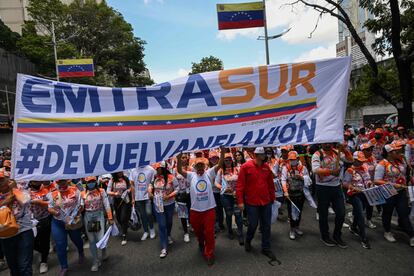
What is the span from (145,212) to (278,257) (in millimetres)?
2914

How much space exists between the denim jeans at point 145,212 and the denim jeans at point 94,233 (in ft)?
3.98

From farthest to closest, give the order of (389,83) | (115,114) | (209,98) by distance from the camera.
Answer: (389,83) < (209,98) < (115,114)

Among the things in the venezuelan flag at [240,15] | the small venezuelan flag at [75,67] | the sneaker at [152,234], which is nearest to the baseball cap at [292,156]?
the sneaker at [152,234]

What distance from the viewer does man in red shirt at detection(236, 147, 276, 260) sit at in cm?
488

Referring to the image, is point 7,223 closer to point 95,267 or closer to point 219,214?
point 95,267

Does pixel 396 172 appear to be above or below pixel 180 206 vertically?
above

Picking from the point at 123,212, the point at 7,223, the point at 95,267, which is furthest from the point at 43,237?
the point at 7,223

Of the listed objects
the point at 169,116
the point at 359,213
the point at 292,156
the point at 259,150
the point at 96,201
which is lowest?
the point at 359,213

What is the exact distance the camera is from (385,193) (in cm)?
496

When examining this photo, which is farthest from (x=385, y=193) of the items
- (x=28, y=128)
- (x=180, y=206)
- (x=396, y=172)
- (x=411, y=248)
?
(x=28, y=128)

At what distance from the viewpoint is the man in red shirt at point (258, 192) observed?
16.0 ft

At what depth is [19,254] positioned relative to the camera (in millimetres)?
4043

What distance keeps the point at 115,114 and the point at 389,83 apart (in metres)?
17.9

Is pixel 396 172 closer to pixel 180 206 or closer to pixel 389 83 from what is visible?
pixel 180 206
